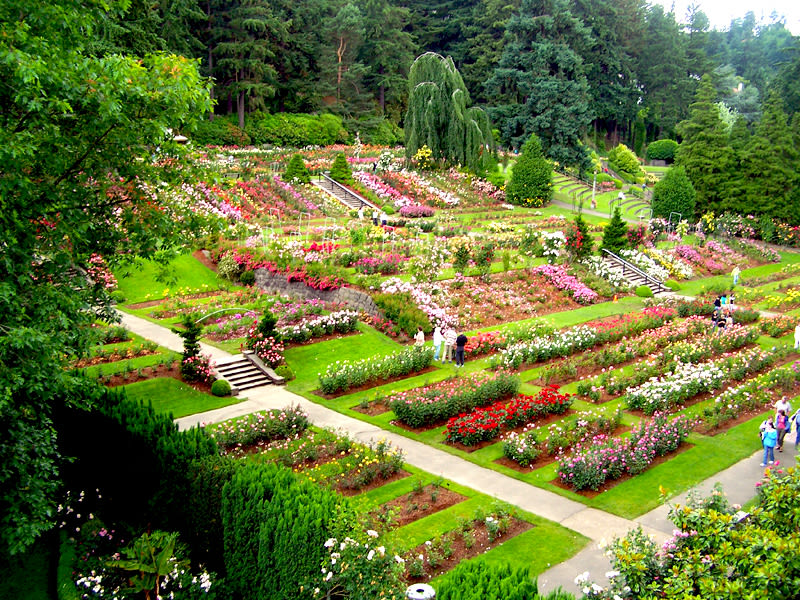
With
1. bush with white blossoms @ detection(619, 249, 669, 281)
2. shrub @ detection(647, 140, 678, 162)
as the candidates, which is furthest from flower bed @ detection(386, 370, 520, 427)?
shrub @ detection(647, 140, 678, 162)

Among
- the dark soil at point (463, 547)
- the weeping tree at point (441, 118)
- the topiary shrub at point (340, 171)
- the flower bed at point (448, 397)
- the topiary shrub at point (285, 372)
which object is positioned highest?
the weeping tree at point (441, 118)

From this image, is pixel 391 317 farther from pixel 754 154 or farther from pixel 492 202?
pixel 754 154

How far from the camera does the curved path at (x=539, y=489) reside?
12680mm

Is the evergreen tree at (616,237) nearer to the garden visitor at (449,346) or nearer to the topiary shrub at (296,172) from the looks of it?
the garden visitor at (449,346)

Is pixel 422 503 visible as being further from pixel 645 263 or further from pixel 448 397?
pixel 645 263

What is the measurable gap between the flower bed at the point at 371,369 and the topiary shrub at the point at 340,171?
1026 inches

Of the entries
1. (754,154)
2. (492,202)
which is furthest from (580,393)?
(754,154)

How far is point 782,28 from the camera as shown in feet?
376

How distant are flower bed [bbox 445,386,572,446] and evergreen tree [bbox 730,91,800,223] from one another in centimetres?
3335

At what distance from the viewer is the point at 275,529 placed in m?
11.0

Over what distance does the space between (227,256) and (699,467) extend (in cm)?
2103

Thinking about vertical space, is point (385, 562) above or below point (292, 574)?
above

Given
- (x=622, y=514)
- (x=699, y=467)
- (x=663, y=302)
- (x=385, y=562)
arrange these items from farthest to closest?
(x=663, y=302) < (x=699, y=467) < (x=622, y=514) < (x=385, y=562)

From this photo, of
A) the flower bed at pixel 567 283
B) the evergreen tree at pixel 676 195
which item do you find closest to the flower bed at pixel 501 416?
the flower bed at pixel 567 283
